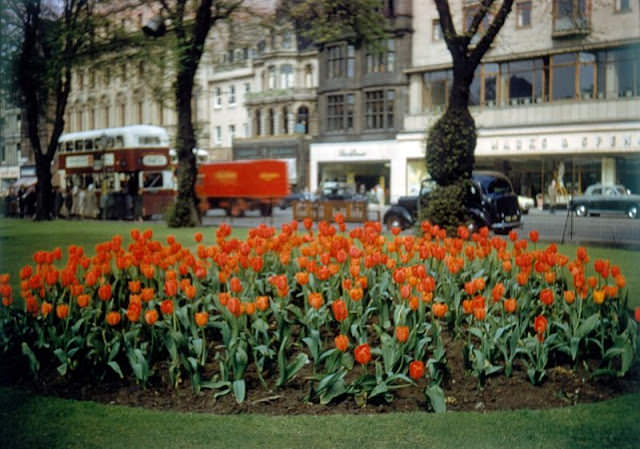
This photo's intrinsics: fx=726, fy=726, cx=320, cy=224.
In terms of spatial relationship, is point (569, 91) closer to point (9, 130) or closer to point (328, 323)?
point (328, 323)

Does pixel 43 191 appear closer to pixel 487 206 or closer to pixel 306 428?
pixel 306 428

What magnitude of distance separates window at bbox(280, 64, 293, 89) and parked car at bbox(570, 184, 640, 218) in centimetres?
208

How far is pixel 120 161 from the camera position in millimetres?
4410

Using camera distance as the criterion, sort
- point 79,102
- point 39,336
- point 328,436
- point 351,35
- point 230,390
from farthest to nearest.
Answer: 1. point 351,35
2. point 79,102
3. point 39,336
4. point 230,390
5. point 328,436

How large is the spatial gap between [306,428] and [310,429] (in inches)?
0.9

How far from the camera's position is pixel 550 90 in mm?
5137

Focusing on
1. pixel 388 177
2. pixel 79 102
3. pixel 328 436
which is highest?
pixel 79 102

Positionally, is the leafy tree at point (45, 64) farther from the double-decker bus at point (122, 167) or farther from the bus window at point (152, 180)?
the bus window at point (152, 180)

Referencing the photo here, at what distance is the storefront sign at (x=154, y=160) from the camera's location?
4594 millimetres

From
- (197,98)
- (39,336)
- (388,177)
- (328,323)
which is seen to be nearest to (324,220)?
(388,177)

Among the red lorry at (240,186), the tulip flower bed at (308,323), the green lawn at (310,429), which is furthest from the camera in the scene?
the red lorry at (240,186)

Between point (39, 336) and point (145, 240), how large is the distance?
1.03 m

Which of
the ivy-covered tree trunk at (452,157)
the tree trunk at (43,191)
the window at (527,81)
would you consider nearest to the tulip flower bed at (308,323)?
the tree trunk at (43,191)

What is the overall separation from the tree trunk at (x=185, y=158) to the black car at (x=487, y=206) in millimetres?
1584
